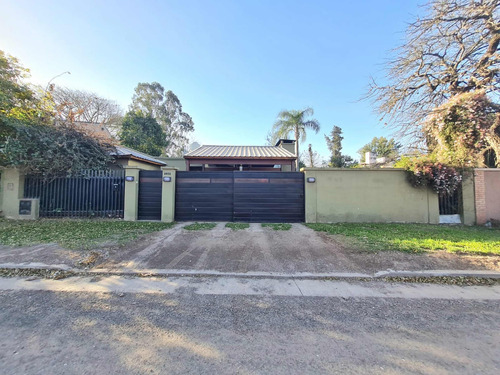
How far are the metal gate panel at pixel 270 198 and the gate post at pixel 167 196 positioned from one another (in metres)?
2.54

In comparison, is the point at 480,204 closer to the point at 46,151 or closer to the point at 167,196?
the point at 167,196

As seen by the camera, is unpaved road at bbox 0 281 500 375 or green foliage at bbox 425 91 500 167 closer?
unpaved road at bbox 0 281 500 375

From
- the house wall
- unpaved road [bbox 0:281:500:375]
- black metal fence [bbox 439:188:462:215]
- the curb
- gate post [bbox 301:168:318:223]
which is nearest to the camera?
unpaved road [bbox 0:281:500:375]

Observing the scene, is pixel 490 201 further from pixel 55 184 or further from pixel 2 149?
pixel 2 149

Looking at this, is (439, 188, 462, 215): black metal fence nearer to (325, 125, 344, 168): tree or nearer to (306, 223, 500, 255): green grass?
(306, 223, 500, 255): green grass

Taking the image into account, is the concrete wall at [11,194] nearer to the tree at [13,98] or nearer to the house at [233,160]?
the tree at [13,98]

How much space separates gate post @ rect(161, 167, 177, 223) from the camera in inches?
348

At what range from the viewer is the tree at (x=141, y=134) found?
2011 centimetres

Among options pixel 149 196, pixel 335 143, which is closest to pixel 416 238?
pixel 149 196

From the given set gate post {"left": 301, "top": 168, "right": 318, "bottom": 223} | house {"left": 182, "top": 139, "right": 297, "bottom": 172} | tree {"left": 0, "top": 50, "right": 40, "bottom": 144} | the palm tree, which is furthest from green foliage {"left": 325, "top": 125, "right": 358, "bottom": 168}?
tree {"left": 0, "top": 50, "right": 40, "bottom": 144}

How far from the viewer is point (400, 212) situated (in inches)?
354

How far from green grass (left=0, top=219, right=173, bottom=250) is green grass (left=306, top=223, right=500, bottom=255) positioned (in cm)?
613

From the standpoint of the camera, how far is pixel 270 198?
9.09 metres

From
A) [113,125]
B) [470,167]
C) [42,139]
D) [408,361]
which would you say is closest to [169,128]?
[113,125]
